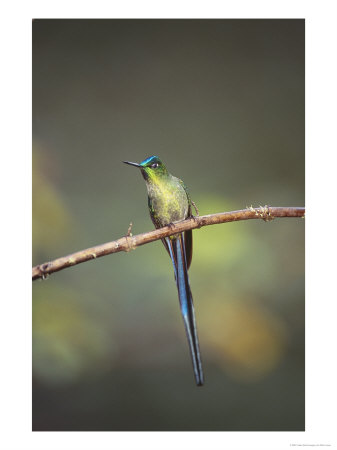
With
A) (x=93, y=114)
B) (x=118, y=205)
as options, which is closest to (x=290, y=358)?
(x=118, y=205)

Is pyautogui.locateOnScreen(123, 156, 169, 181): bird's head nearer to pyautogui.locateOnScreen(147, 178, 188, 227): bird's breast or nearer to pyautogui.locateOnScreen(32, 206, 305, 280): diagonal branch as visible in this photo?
pyautogui.locateOnScreen(147, 178, 188, 227): bird's breast

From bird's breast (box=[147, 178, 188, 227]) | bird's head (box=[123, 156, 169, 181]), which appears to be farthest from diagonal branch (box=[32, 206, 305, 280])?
bird's head (box=[123, 156, 169, 181])

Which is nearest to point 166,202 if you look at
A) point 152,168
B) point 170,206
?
point 170,206

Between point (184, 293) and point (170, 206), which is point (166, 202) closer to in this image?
point (170, 206)

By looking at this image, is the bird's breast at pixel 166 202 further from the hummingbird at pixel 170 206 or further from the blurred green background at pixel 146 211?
the blurred green background at pixel 146 211

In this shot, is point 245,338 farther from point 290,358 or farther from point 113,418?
point 113,418
